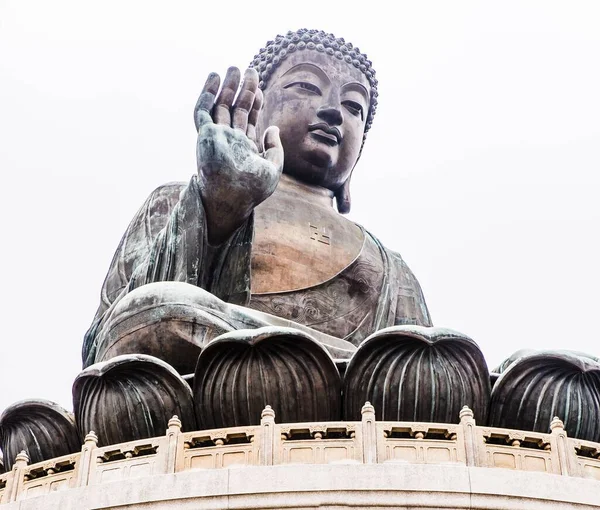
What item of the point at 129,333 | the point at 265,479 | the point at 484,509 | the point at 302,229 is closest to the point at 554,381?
the point at 484,509

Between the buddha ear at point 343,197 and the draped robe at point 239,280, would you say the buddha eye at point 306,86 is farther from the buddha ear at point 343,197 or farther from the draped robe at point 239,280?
the draped robe at point 239,280

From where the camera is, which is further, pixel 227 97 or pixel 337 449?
pixel 227 97

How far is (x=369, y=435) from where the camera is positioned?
31.6ft

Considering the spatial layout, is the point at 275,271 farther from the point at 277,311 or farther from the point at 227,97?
the point at 227,97

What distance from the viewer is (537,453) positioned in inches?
384

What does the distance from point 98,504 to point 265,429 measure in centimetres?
106

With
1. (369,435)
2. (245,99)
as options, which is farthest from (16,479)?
(245,99)

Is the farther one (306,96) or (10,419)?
(306,96)

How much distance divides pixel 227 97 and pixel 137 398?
3050 millimetres

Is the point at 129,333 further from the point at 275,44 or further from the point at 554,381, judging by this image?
the point at 275,44

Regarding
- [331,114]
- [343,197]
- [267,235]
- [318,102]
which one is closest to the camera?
[267,235]

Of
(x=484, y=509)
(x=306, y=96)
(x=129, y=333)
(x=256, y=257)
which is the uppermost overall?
(x=306, y=96)

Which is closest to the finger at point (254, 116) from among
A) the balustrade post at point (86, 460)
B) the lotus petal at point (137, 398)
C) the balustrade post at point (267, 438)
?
the lotus petal at point (137, 398)

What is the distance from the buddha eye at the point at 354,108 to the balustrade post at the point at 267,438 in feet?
17.2
